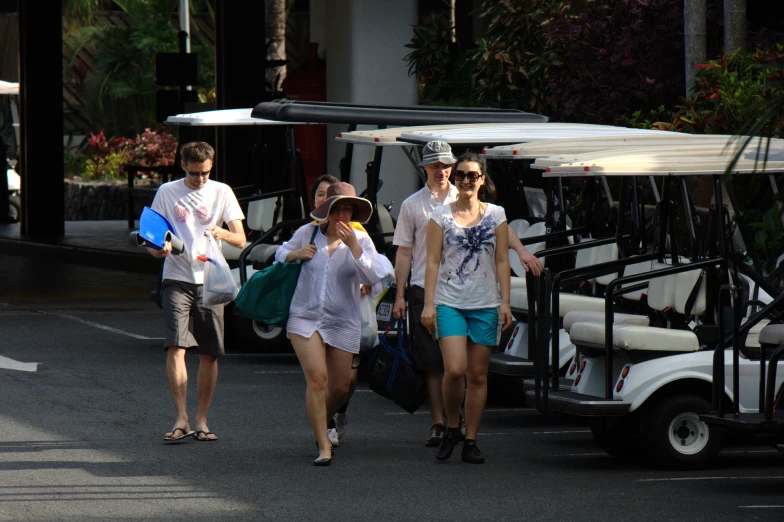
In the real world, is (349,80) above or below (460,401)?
above

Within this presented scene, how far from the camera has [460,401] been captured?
8234 mm

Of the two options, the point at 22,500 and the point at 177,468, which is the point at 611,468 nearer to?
the point at 177,468

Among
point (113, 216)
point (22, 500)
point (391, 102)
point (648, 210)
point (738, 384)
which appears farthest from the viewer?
point (113, 216)

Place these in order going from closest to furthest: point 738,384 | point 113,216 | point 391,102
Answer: point 738,384, point 391,102, point 113,216

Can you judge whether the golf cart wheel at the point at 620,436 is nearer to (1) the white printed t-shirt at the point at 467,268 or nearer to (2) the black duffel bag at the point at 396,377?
(1) the white printed t-shirt at the point at 467,268

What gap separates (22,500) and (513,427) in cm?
352

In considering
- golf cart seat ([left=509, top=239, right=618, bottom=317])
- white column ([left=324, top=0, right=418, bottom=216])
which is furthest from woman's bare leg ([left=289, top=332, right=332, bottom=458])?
white column ([left=324, top=0, right=418, bottom=216])

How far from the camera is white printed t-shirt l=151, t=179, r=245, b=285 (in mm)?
8711

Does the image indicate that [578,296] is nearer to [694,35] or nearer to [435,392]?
[435,392]

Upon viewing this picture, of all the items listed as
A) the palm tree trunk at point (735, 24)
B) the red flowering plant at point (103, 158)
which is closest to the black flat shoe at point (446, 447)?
the palm tree trunk at point (735, 24)

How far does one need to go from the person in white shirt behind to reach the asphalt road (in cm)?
40

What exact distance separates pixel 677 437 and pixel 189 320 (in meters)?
2.91

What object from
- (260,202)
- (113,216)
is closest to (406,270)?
(260,202)

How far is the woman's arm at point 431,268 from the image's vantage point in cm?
815
